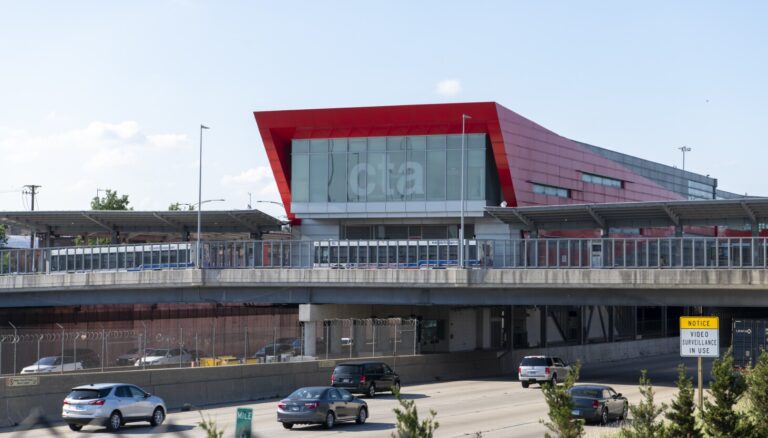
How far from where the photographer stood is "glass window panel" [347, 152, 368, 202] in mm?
78812

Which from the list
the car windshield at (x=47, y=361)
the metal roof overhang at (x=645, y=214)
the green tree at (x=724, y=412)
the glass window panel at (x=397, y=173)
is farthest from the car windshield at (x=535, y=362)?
the green tree at (x=724, y=412)

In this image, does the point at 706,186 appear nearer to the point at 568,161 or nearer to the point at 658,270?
the point at 568,161

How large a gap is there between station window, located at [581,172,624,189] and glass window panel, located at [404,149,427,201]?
17.6 meters

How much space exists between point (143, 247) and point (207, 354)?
21668mm

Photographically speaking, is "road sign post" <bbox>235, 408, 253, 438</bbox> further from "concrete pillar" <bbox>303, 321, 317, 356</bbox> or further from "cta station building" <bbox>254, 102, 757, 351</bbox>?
"cta station building" <bbox>254, 102, 757, 351</bbox>

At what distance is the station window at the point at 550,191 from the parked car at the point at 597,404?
141ft

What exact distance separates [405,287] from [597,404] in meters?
23.9

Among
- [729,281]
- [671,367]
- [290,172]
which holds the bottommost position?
[671,367]

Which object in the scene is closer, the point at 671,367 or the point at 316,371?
the point at 316,371

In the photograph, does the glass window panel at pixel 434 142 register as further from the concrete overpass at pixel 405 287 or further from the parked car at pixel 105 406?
the parked car at pixel 105 406

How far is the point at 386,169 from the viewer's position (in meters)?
78.2

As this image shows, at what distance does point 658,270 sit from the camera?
173 ft

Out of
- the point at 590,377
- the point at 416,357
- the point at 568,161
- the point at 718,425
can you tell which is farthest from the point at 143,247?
the point at 718,425

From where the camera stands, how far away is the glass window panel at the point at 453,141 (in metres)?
76.2
